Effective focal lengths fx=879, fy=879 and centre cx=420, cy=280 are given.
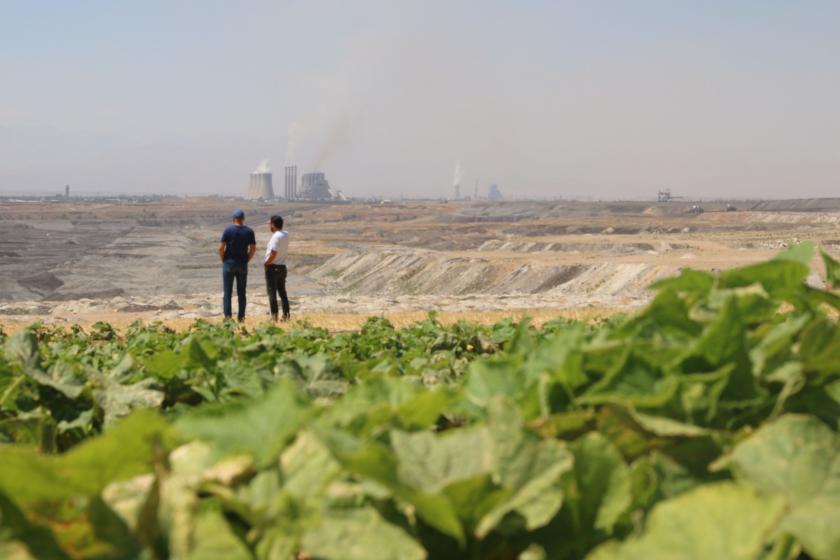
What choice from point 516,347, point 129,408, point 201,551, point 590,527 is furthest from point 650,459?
point 129,408

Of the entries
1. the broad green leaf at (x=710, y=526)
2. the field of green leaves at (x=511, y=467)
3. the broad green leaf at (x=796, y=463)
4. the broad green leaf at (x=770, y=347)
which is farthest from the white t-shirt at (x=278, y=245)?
the broad green leaf at (x=710, y=526)

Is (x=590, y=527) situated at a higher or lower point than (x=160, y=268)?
higher

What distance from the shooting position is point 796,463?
1348 mm

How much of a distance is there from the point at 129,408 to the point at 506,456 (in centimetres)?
152

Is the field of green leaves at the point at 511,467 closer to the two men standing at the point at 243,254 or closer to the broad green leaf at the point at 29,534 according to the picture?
the broad green leaf at the point at 29,534

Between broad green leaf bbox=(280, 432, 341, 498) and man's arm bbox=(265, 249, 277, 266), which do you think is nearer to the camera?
broad green leaf bbox=(280, 432, 341, 498)

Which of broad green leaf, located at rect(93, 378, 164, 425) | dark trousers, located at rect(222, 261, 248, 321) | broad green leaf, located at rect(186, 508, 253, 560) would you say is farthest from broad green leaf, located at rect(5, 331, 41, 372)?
dark trousers, located at rect(222, 261, 248, 321)

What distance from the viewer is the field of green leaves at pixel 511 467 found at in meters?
1.25

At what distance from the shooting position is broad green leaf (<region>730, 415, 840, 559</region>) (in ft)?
4.25

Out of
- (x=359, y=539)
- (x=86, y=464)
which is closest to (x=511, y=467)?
(x=359, y=539)

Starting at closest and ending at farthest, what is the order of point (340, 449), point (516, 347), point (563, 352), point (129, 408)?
point (340, 449) → point (563, 352) → point (516, 347) → point (129, 408)

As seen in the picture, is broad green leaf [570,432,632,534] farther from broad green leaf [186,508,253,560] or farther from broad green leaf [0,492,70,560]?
broad green leaf [0,492,70,560]

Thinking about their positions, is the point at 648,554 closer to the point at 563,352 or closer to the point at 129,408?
the point at 563,352

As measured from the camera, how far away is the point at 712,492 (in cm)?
121
